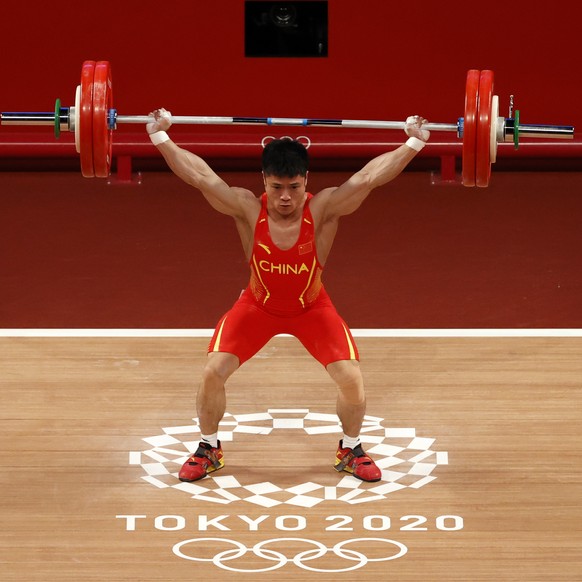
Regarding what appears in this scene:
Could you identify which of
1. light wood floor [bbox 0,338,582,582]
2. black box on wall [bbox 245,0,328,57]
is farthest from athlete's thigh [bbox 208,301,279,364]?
black box on wall [bbox 245,0,328,57]

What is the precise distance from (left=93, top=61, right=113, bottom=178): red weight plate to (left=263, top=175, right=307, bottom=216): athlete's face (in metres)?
0.55

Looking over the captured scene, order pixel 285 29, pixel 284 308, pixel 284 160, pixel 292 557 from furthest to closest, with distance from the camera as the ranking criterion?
pixel 285 29, pixel 284 308, pixel 284 160, pixel 292 557

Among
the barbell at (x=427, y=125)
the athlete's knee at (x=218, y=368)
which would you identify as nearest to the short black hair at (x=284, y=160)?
the barbell at (x=427, y=125)

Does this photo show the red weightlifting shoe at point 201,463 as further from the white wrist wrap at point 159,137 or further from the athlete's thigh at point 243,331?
the white wrist wrap at point 159,137

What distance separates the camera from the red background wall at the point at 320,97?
6719 mm

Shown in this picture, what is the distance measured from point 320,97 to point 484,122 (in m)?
3.07

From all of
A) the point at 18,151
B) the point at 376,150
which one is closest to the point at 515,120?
the point at 376,150

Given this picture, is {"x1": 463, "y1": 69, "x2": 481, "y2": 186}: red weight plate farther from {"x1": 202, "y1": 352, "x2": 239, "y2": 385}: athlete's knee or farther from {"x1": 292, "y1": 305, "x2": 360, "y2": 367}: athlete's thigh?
{"x1": 202, "y1": 352, "x2": 239, "y2": 385}: athlete's knee

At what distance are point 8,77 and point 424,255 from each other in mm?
2565

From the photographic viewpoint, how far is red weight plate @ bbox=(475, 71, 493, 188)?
394 cm

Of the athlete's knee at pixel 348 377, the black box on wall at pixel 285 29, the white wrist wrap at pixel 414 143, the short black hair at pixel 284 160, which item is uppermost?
the black box on wall at pixel 285 29

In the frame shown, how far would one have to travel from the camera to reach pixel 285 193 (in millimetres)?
3918

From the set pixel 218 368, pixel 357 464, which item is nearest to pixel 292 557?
pixel 357 464

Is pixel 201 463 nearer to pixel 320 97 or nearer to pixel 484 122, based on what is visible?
pixel 484 122
